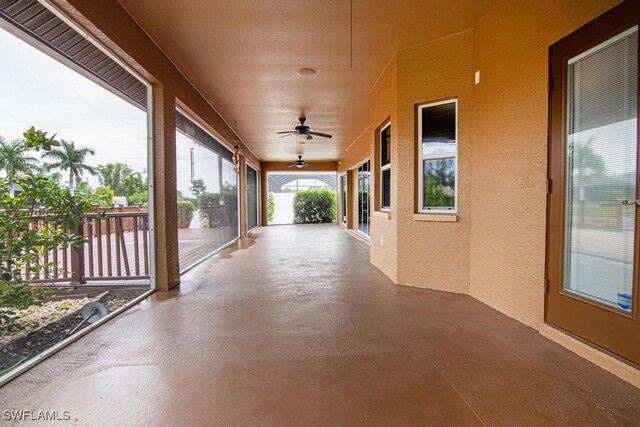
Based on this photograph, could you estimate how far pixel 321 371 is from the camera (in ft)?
6.69

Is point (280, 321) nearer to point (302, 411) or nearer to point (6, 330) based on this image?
point (302, 411)

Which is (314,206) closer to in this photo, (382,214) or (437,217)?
(382,214)

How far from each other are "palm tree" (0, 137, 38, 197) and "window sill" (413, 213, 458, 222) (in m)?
3.71

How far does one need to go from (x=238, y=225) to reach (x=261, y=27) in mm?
6840

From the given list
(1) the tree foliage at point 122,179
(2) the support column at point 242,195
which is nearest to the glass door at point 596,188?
A: (1) the tree foliage at point 122,179

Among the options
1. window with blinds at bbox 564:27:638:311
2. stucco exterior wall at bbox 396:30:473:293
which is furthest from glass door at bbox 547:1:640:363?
stucco exterior wall at bbox 396:30:473:293

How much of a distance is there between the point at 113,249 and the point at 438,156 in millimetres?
4425

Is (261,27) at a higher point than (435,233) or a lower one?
higher

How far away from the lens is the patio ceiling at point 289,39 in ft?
9.82

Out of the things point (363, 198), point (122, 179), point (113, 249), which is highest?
point (122, 179)

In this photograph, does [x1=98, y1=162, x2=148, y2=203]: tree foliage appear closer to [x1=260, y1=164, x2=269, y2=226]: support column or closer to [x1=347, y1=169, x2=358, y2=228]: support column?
[x1=347, y1=169, x2=358, y2=228]: support column

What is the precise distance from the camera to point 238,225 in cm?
948

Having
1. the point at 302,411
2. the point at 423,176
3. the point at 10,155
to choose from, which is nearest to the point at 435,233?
the point at 423,176

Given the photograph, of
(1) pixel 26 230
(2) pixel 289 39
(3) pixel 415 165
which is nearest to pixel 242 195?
(2) pixel 289 39
